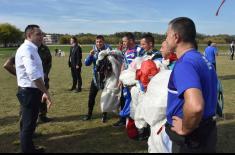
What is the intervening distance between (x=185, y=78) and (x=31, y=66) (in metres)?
2.88

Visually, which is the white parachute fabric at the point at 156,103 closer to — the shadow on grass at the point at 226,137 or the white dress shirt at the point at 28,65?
the white dress shirt at the point at 28,65

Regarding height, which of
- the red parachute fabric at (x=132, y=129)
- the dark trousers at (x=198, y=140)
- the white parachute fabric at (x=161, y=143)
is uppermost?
the dark trousers at (x=198, y=140)

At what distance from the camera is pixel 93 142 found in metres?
6.46

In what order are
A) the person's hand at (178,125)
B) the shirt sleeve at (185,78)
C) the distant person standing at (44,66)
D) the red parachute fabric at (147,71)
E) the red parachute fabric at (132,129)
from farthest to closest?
1. the distant person standing at (44,66)
2. the red parachute fabric at (132,129)
3. the red parachute fabric at (147,71)
4. the person's hand at (178,125)
5. the shirt sleeve at (185,78)

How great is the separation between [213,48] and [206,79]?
14.0 metres

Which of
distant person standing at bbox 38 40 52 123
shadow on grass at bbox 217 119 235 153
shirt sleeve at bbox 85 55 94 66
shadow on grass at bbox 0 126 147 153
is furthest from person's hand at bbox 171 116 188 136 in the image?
distant person standing at bbox 38 40 52 123

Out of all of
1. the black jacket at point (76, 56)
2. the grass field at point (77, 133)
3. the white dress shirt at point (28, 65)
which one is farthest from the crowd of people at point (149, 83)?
the black jacket at point (76, 56)

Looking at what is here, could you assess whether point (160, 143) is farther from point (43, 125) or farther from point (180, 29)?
point (43, 125)

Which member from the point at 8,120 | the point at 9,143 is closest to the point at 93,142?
the point at 9,143

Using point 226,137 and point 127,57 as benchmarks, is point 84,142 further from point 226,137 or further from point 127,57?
point 226,137

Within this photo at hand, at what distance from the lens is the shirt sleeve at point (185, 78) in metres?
2.67

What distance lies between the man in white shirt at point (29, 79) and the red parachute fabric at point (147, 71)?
152cm

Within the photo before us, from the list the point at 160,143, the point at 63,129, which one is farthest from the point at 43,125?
the point at 160,143

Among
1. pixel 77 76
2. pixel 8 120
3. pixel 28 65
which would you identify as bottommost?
pixel 8 120
